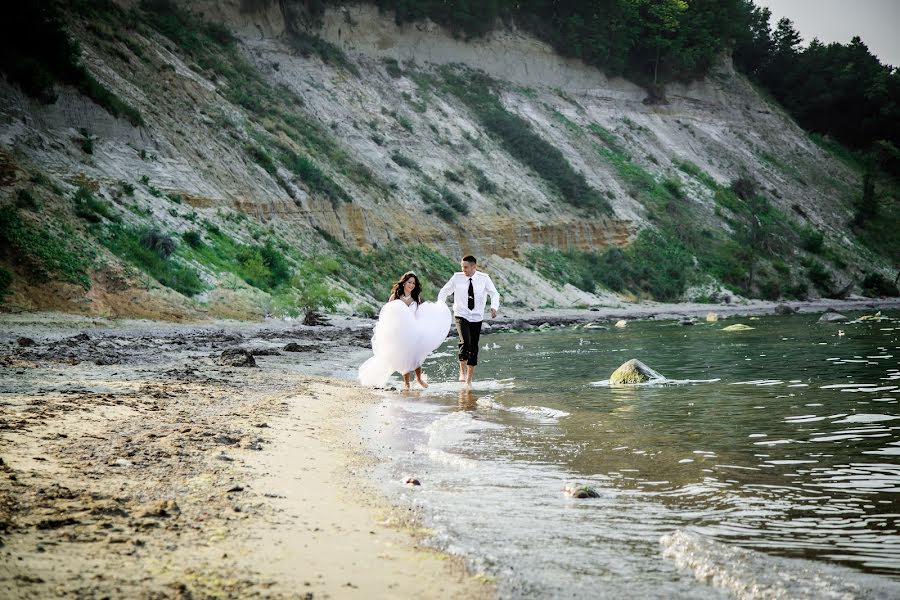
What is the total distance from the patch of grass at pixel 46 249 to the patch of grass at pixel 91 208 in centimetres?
146

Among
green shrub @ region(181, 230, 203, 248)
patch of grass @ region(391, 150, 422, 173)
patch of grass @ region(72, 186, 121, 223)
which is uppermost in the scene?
patch of grass @ region(391, 150, 422, 173)

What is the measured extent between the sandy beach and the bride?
1.47m

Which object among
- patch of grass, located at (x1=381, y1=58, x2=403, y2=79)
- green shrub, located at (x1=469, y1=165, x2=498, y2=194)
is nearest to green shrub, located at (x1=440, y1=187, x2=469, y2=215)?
green shrub, located at (x1=469, y1=165, x2=498, y2=194)

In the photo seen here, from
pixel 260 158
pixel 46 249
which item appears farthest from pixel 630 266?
pixel 46 249

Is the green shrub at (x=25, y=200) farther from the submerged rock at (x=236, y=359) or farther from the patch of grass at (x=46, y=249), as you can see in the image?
the submerged rock at (x=236, y=359)

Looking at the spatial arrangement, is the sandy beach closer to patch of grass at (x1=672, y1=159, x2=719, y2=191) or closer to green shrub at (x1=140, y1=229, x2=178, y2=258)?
green shrub at (x1=140, y1=229, x2=178, y2=258)

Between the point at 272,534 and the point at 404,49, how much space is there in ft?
150

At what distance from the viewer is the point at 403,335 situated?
11906mm

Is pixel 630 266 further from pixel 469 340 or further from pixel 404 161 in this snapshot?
pixel 469 340

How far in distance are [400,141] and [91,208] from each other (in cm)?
2135

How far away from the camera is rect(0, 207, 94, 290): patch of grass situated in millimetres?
17047

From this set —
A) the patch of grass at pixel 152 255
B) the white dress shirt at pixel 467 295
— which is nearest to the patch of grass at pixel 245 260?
the patch of grass at pixel 152 255

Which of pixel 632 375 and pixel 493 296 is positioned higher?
pixel 493 296

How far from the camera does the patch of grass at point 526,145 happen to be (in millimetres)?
45219
